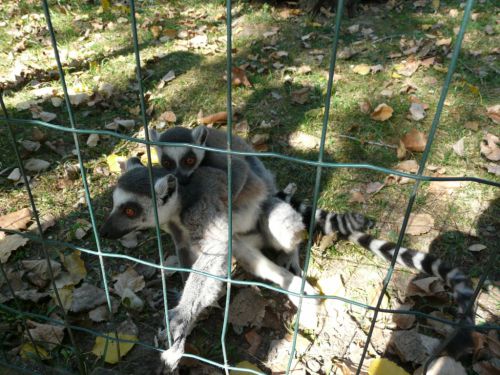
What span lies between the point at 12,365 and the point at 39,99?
3.18m

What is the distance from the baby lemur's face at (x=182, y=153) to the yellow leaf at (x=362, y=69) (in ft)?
7.66

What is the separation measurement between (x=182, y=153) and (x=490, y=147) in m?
2.53

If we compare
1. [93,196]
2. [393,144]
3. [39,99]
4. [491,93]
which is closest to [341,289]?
[393,144]

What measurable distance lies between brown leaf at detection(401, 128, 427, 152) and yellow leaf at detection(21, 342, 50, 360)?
304cm

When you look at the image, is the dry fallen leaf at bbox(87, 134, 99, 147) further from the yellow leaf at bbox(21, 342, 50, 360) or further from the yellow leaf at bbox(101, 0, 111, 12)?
the yellow leaf at bbox(101, 0, 111, 12)

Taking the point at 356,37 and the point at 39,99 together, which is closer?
the point at 39,99

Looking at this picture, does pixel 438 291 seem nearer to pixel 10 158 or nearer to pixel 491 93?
pixel 491 93

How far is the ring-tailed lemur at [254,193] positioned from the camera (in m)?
2.67

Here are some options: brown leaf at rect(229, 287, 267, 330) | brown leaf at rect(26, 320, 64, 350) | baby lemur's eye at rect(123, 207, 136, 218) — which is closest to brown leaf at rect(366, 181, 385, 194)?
brown leaf at rect(229, 287, 267, 330)

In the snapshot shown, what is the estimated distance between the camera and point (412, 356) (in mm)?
2156

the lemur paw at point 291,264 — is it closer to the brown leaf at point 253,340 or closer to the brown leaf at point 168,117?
the brown leaf at point 253,340

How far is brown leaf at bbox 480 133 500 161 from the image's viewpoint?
3.37m

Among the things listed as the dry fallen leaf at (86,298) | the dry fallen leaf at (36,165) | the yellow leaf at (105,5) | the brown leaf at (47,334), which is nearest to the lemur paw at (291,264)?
the dry fallen leaf at (86,298)

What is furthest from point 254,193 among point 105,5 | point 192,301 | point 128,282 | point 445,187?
point 105,5
